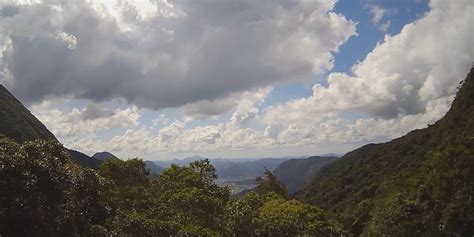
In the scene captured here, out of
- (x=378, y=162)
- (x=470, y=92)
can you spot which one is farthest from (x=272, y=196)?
(x=378, y=162)

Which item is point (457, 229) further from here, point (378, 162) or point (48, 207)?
point (378, 162)

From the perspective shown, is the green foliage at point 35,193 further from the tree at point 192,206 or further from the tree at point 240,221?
the tree at point 240,221

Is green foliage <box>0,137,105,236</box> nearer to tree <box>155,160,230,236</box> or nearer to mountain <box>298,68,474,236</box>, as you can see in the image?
tree <box>155,160,230,236</box>

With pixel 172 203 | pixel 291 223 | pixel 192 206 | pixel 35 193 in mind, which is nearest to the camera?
pixel 35 193

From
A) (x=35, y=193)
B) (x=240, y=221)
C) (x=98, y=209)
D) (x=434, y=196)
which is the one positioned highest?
(x=35, y=193)

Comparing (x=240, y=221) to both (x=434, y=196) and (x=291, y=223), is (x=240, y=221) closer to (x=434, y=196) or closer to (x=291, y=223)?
(x=291, y=223)

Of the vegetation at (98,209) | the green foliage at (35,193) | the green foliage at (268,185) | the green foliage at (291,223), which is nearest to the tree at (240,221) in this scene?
the vegetation at (98,209)

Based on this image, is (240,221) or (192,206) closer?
(240,221)

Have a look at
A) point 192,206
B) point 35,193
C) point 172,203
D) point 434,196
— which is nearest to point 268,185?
point 434,196

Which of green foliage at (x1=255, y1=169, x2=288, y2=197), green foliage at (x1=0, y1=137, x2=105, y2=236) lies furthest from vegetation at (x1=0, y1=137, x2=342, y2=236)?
green foliage at (x1=255, y1=169, x2=288, y2=197)

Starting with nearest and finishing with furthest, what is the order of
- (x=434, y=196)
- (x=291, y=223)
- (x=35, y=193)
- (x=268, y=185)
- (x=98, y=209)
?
(x=35, y=193), (x=291, y=223), (x=98, y=209), (x=434, y=196), (x=268, y=185)

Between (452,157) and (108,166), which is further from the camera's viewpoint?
(452,157)
